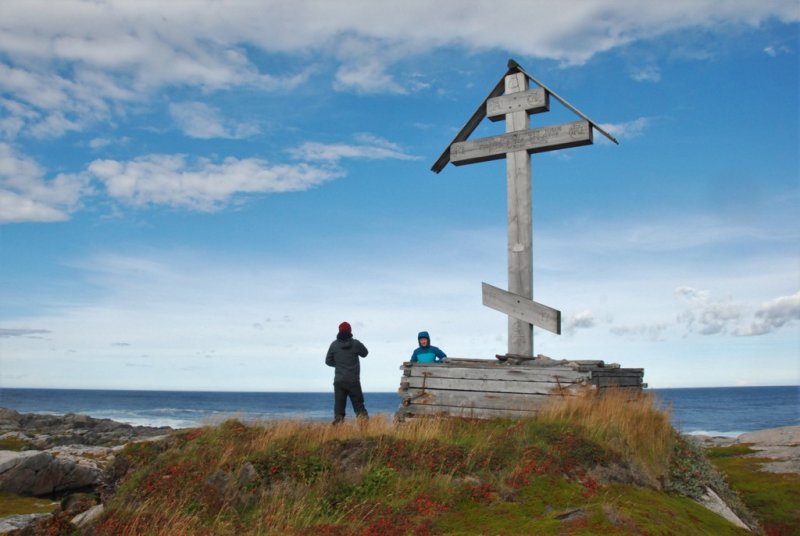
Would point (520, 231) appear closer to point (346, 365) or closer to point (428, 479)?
point (346, 365)

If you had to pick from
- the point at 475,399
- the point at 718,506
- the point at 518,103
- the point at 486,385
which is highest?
the point at 518,103

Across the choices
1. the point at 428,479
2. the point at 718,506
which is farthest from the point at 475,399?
the point at 718,506

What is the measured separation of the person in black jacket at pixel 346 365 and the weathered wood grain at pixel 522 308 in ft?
9.64

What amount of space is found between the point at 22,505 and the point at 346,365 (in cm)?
912

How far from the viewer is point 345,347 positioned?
14.0 meters

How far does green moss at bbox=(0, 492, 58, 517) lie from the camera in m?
15.2

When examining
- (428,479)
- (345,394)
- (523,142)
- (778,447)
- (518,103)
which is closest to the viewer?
(428,479)

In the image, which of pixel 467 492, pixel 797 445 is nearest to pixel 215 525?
pixel 467 492

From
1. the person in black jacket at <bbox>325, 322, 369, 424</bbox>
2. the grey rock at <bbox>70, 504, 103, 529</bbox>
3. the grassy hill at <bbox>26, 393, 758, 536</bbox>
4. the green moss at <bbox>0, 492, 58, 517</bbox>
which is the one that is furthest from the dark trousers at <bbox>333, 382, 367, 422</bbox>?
the green moss at <bbox>0, 492, 58, 517</bbox>

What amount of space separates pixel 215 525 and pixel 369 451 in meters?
2.54

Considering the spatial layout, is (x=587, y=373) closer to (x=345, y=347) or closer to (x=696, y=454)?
(x=696, y=454)

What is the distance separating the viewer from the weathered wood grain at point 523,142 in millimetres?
13094

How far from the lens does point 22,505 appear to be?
1602 cm

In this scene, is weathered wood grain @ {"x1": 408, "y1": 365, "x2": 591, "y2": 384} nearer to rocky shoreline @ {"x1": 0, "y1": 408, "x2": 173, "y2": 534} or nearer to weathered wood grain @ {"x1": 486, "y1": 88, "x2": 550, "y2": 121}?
weathered wood grain @ {"x1": 486, "y1": 88, "x2": 550, "y2": 121}
